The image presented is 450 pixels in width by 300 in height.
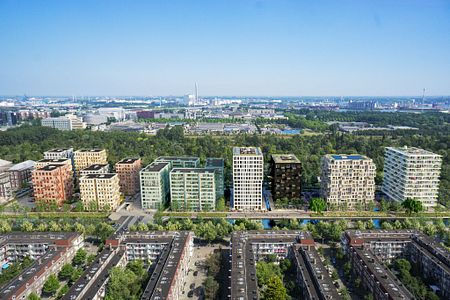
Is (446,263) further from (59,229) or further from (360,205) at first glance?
(59,229)

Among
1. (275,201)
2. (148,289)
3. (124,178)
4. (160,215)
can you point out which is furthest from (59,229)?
(275,201)

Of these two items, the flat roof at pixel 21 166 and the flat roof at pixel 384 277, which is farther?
the flat roof at pixel 21 166

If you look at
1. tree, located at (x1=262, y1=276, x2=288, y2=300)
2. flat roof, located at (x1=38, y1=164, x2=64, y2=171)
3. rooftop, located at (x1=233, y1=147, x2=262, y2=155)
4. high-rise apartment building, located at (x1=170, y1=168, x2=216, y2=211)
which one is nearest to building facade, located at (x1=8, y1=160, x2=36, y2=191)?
flat roof, located at (x1=38, y1=164, x2=64, y2=171)

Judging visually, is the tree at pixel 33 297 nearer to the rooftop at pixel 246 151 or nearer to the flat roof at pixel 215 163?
the rooftop at pixel 246 151

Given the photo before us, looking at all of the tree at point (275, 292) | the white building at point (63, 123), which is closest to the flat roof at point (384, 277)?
the tree at point (275, 292)

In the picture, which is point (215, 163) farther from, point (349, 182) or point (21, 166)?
point (21, 166)

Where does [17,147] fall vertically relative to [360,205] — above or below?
above

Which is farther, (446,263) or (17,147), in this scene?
(17,147)

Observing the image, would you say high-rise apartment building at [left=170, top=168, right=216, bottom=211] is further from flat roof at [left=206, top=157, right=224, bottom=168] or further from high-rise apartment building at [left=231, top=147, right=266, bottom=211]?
flat roof at [left=206, top=157, right=224, bottom=168]
